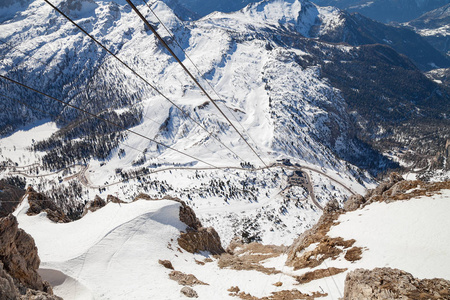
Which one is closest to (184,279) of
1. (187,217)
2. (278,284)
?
(278,284)

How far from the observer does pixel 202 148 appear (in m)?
171

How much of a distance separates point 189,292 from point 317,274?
11850mm

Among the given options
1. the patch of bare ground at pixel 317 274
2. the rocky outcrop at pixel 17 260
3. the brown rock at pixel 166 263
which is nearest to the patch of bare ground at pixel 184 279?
the brown rock at pixel 166 263

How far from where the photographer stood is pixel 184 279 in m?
24.9

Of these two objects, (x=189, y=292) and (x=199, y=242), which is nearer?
(x=189, y=292)

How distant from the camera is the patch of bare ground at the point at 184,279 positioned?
79.4 feet

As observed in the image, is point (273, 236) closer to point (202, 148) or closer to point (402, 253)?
point (402, 253)

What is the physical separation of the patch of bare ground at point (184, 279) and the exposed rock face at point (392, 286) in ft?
48.0

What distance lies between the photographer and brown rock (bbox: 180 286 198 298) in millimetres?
21281

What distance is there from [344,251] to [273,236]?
65.0 m

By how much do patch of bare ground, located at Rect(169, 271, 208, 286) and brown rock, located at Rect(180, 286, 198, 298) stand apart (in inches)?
80.4

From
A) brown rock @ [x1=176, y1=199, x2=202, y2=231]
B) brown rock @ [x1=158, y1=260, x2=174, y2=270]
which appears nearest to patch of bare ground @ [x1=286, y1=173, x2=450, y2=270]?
brown rock @ [x1=158, y1=260, x2=174, y2=270]

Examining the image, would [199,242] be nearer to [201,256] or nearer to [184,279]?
[201,256]

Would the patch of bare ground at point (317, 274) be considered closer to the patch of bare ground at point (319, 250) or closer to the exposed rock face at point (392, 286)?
the patch of bare ground at point (319, 250)
